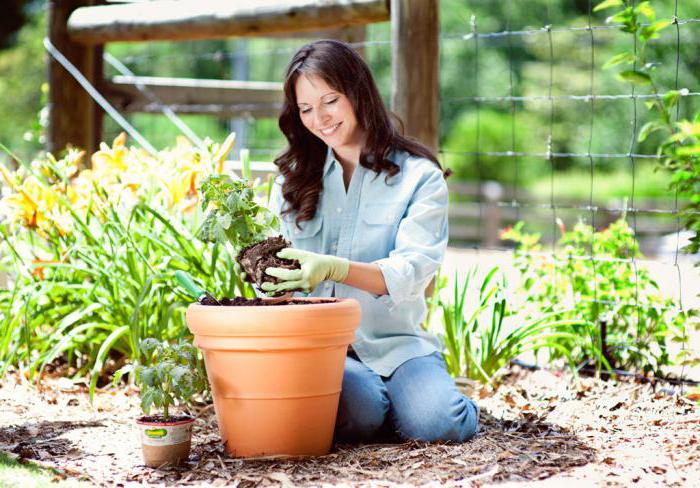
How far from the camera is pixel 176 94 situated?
4551 millimetres

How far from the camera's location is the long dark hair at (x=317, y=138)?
7.84 ft

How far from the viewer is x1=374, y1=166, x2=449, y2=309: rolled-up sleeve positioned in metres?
2.26

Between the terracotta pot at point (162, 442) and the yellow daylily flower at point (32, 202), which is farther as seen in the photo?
the yellow daylily flower at point (32, 202)

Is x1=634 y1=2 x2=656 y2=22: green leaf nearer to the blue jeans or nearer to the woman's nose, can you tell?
the woman's nose

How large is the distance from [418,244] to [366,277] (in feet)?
0.62

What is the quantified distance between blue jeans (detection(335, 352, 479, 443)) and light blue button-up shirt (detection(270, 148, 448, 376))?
2.0 inches

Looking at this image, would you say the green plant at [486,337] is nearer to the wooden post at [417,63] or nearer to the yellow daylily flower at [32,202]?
the wooden post at [417,63]

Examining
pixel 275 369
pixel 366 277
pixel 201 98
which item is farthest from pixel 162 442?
pixel 201 98

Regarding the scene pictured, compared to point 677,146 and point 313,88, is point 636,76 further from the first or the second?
point 313,88

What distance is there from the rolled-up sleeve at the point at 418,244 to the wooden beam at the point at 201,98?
2201 mm

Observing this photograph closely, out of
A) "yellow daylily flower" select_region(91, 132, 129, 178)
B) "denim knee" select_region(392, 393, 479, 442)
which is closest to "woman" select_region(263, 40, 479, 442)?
"denim knee" select_region(392, 393, 479, 442)

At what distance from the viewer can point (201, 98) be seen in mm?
4523

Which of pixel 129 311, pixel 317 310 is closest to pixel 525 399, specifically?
pixel 317 310

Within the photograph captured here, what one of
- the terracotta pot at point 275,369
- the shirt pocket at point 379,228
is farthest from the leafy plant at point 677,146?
the terracotta pot at point 275,369
